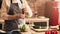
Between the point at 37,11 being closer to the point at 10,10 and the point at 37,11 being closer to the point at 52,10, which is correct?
the point at 52,10

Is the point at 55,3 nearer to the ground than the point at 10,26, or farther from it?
farther from it

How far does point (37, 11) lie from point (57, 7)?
0.46 metres

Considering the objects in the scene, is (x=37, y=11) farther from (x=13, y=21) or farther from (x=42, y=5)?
(x=13, y=21)

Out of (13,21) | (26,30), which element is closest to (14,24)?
(13,21)

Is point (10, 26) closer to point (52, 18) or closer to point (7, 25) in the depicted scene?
point (7, 25)

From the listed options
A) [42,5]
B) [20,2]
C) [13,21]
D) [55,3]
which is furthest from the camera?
[42,5]

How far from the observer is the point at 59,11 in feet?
10.3

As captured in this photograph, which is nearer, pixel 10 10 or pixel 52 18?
pixel 10 10

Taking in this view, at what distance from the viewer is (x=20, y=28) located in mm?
1497

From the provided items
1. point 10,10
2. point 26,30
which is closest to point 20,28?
point 26,30

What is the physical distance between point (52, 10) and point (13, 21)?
6.03ft

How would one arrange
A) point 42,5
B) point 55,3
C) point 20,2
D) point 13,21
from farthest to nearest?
point 42,5, point 55,3, point 20,2, point 13,21

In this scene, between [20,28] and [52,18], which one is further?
[52,18]

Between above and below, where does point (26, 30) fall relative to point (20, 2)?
below
